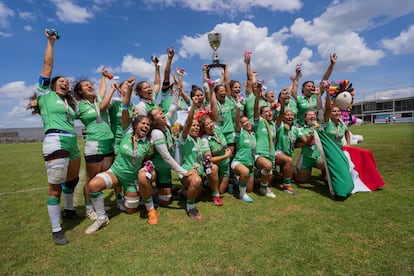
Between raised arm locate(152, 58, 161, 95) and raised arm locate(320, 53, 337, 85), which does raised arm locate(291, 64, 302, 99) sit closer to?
raised arm locate(320, 53, 337, 85)

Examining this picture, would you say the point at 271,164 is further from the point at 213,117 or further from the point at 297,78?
the point at 297,78

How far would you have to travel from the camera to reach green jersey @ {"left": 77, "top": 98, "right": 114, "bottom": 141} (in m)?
4.11

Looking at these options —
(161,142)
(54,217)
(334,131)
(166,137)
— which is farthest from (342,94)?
(54,217)

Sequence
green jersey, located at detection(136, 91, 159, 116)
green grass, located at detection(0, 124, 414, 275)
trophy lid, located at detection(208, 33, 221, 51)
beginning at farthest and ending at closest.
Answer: trophy lid, located at detection(208, 33, 221, 51), green jersey, located at detection(136, 91, 159, 116), green grass, located at detection(0, 124, 414, 275)

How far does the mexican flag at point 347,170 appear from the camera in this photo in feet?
16.3

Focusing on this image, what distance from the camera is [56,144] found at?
3.50 meters

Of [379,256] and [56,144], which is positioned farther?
A: [56,144]

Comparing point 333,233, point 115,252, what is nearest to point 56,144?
point 115,252

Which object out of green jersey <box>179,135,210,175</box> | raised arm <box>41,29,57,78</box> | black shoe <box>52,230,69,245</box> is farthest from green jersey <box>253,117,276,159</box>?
raised arm <box>41,29,57,78</box>

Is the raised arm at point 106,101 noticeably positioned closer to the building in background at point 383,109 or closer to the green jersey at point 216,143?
the green jersey at point 216,143

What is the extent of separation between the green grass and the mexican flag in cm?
22

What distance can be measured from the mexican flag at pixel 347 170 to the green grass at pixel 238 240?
0.22 meters

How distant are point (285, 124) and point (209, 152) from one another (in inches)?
78.8

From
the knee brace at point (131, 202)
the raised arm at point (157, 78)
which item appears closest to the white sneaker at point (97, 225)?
the knee brace at point (131, 202)
